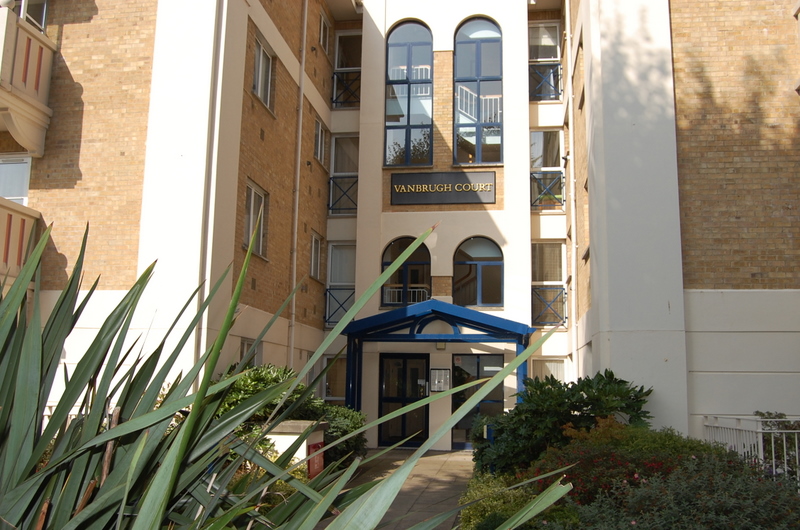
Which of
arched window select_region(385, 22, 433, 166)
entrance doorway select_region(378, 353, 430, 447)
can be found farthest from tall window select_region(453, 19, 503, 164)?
entrance doorway select_region(378, 353, 430, 447)

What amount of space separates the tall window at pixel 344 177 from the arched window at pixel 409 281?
1658mm

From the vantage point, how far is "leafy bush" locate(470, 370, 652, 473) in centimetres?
1014

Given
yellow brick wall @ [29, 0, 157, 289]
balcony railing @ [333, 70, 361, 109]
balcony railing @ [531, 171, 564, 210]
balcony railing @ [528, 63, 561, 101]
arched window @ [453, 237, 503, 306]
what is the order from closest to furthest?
yellow brick wall @ [29, 0, 157, 289]
arched window @ [453, 237, 503, 306]
balcony railing @ [531, 171, 564, 210]
balcony railing @ [528, 63, 561, 101]
balcony railing @ [333, 70, 361, 109]

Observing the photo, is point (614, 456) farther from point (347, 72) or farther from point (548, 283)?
point (347, 72)

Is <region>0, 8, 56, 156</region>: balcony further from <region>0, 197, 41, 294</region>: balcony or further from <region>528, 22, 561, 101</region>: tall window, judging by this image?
<region>528, 22, 561, 101</region>: tall window

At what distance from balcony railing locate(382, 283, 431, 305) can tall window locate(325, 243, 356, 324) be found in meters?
0.94

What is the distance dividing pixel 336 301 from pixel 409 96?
6048mm

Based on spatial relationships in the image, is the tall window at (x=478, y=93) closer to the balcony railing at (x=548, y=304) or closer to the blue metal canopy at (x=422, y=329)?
the balcony railing at (x=548, y=304)

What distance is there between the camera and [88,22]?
12953mm

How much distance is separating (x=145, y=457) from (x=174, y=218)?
1057 centimetres

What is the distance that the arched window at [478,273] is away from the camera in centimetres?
1930

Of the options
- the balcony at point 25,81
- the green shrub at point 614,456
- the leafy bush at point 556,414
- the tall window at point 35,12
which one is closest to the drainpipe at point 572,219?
the leafy bush at point 556,414

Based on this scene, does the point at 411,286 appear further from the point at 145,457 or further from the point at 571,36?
the point at 145,457

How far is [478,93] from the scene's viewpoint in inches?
792
